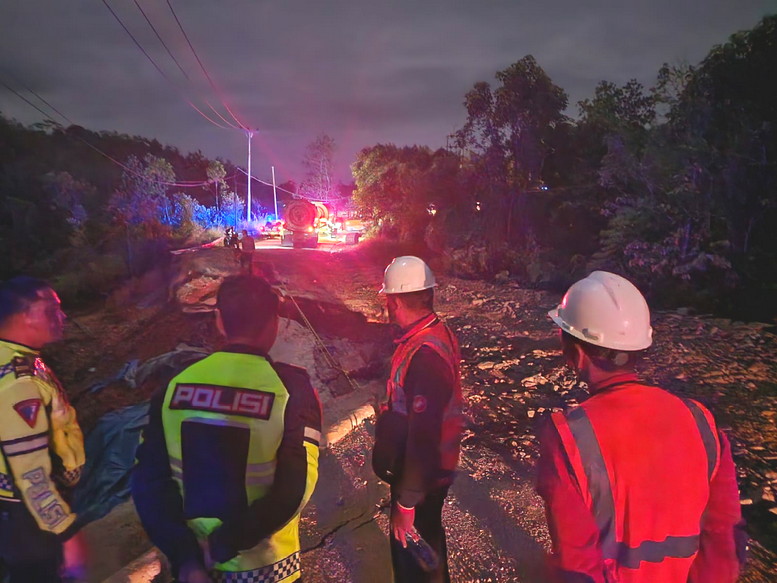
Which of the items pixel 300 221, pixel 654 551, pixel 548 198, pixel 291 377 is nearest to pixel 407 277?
pixel 291 377

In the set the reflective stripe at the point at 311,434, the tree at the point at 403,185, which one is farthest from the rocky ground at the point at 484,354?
the tree at the point at 403,185

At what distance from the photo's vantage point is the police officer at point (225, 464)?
1.34 meters

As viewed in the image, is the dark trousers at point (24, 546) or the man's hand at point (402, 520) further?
the man's hand at point (402, 520)

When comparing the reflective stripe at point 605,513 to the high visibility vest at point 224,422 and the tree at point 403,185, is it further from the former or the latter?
the tree at point 403,185

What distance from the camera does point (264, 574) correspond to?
1.45 m

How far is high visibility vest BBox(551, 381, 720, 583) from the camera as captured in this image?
1.22 meters

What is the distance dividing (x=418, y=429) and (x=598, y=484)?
30.9 inches

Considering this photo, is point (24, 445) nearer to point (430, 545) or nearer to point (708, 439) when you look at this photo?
point (430, 545)

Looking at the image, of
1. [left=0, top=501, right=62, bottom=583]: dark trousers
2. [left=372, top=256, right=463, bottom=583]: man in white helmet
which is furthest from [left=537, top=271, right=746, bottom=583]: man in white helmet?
[left=0, top=501, right=62, bottom=583]: dark trousers

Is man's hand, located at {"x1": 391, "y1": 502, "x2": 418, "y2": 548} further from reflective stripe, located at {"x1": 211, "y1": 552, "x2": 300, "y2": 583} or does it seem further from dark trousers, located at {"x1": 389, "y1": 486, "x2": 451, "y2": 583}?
reflective stripe, located at {"x1": 211, "y1": 552, "x2": 300, "y2": 583}

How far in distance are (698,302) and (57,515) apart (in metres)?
11.9

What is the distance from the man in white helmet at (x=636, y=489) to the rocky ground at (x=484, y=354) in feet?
5.61

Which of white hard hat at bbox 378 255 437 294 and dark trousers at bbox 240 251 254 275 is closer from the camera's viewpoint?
white hard hat at bbox 378 255 437 294

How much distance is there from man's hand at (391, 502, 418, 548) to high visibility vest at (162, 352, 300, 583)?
0.72 meters
